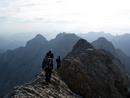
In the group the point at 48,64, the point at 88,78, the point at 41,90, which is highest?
the point at 48,64

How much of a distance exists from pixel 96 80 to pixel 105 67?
6862 mm

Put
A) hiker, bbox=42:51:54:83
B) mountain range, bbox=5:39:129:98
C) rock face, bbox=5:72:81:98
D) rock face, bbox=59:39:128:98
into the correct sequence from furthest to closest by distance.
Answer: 1. rock face, bbox=59:39:128:98
2. mountain range, bbox=5:39:129:98
3. hiker, bbox=42:51:54:83
4. rock face, bbox=5:72:81:98

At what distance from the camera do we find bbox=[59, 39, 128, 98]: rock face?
182 ft

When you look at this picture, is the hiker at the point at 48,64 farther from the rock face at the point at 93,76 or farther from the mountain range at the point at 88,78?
the rock face at the point at 93,76

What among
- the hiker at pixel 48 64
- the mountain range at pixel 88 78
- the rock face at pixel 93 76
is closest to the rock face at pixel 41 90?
the mountain range at pixel 88 78

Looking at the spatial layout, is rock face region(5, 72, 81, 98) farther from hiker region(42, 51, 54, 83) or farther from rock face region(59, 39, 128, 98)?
rock face region(59, 39, 128, 98)

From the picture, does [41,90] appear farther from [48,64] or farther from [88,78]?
[88,78]

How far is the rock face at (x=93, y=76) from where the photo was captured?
5559 centimetres

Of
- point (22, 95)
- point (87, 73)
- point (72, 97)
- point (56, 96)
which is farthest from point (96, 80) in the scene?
point (22, 95)

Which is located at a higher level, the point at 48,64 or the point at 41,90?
the point at 48,64

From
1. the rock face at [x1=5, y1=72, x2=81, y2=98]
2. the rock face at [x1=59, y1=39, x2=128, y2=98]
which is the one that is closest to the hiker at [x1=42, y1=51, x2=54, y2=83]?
the rock face at [x1=5, y1=72, x2=81, y2=98]

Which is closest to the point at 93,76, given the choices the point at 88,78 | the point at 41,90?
the point at 88,78

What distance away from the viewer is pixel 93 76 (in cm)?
6050

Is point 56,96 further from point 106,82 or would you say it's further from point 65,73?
point 106,82
